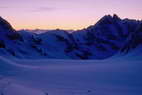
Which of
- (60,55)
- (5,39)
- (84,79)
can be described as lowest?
(60,55)

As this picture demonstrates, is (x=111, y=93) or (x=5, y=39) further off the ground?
(x=111, y=93)

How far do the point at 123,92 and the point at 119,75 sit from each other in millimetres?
7832

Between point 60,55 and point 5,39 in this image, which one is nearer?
point 5,39

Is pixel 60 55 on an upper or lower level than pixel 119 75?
lower

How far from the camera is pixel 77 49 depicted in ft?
636

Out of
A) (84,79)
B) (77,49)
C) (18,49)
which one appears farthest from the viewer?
(77,49)

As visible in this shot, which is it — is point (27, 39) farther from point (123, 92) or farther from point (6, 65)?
point (123, 92)

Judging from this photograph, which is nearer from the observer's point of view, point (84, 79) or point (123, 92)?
point (123, 92)

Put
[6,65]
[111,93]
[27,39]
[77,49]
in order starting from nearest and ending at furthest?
[111,93] → [6,65] → [27,39] → [77,49]

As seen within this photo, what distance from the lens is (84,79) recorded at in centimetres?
2467

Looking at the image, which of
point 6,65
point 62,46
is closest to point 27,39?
point 62,46

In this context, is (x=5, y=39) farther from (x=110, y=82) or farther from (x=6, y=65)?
(x=110, y=82)

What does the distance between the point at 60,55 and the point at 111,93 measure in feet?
518

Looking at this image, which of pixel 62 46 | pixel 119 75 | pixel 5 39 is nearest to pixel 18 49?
pixel 5 39
